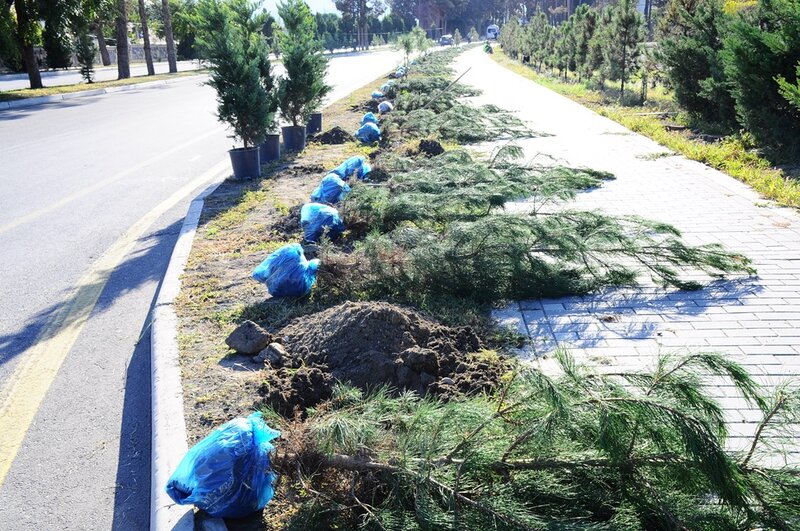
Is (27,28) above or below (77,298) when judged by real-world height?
above

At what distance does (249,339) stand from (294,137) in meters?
8.70

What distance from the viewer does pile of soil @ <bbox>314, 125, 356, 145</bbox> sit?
13602mm

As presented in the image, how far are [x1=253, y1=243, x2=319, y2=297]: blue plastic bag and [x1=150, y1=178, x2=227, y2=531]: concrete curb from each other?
811mm

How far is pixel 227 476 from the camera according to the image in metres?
2.92

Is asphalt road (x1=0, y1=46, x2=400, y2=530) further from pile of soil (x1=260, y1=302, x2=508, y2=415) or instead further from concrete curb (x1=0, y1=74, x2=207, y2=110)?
concrete curb (x1=0, y1=74, x2=207, y2=110)

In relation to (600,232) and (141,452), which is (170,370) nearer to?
(141,452)

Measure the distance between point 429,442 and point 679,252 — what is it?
3.71m

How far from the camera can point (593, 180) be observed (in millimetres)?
8797

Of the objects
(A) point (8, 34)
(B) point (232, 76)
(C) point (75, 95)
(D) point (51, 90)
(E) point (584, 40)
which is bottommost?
(C) point (75, 95)

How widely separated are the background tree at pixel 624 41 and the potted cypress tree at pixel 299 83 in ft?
35.1

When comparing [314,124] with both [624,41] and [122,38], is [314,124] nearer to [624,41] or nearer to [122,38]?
[624,41]

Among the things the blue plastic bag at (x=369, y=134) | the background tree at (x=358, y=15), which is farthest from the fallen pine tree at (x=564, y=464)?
the background tree at (x=358, y=15)

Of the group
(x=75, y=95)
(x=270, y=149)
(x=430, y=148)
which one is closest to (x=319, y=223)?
(x=430, y=148)

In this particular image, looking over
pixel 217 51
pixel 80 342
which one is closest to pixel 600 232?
pixel 80 342
